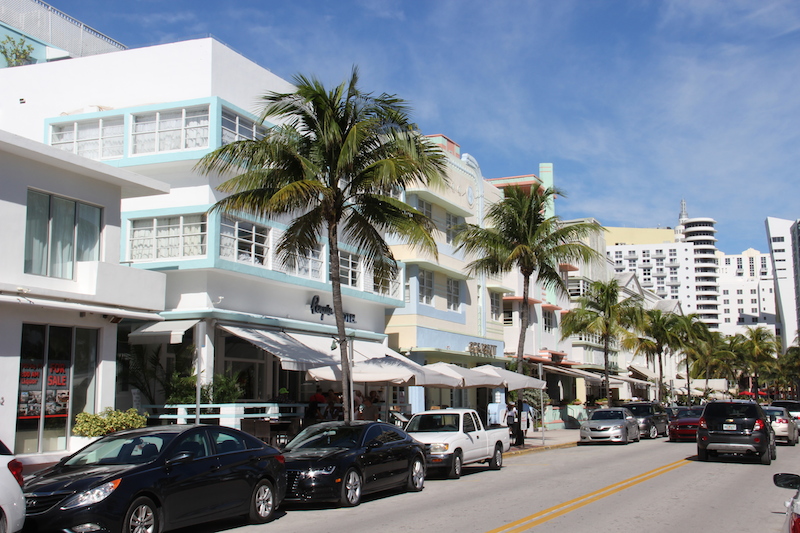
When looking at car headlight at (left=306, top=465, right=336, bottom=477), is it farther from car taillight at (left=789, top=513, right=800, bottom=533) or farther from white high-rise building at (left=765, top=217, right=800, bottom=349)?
white high-rise building at (left=765, top=217, right=800, bottom=349)

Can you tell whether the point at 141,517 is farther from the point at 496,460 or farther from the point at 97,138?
the point at 97,138

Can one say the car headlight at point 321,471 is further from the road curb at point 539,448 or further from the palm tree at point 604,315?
the palm tree at point 604,315

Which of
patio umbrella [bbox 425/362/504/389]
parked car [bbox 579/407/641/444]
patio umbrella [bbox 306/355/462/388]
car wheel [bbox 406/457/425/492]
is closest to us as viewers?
car wheel [bbox 406/457/425/492]

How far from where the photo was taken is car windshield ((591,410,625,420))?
31.5m

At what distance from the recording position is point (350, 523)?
11633mm

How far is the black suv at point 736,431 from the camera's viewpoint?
793 inches

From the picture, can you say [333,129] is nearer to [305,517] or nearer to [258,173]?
[258,173]

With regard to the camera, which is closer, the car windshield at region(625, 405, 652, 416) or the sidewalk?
the sidewalk

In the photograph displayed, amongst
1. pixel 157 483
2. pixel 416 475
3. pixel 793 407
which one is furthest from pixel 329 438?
pixel 793 407

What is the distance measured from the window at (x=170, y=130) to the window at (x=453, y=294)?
16702 mm

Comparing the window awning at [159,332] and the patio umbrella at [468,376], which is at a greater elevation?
the window awning at [159,332]

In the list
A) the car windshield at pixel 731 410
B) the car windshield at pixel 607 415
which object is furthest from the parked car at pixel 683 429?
the car windshield at pixel 731 410

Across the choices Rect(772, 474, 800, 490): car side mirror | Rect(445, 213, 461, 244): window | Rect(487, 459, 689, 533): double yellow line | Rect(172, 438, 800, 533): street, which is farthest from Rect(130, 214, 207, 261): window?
Rect(772, 474, 800, 490): car side mirror

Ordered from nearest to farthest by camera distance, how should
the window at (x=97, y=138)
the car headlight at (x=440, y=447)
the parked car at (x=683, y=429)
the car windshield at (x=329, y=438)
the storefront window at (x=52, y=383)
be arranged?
the car windshield at (x=329, y=438)
the storefront window at (x=52, y=383)
the car headlight at (x=440, y=447)
the window at (x=97, y=138)
the parked car at (x=683, y=429)
